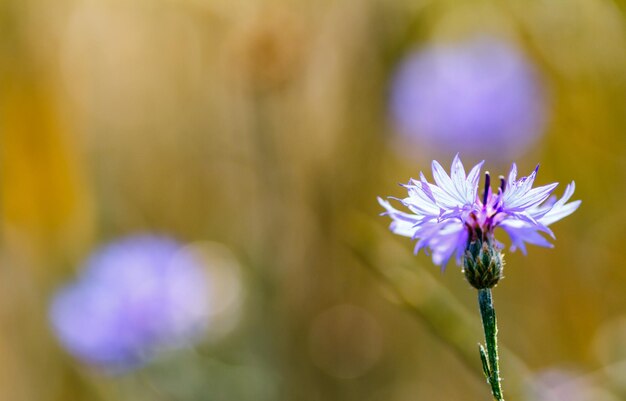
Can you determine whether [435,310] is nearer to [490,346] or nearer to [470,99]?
[490,346]

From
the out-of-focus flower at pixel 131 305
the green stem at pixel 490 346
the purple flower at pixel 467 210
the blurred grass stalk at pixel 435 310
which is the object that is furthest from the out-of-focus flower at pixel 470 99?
the green stem at pixel 490 346

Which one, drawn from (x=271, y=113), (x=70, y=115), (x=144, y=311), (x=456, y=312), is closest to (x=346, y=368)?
(x=144, y=311)

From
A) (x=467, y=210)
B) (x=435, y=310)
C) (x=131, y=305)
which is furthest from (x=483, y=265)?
(x=131, y=305)

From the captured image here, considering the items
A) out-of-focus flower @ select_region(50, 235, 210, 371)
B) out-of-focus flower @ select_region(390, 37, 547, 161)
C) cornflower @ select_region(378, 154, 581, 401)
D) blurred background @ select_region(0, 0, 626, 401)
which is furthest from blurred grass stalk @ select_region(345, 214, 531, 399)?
out-of-focus flower @ select_region(390, 37, 547, 161)

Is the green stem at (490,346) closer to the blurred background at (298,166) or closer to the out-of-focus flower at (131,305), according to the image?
the blurred background at (298,166)

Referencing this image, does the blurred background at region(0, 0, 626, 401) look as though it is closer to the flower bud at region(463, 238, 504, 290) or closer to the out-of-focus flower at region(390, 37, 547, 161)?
the out-of-focus flower at region(390, 37, 547, 161)
